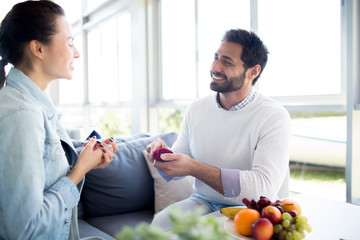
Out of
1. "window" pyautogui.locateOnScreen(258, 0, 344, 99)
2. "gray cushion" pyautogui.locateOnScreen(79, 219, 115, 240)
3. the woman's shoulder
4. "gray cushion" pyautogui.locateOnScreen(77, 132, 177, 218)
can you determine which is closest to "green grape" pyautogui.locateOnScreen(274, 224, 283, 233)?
the woman's shoulder

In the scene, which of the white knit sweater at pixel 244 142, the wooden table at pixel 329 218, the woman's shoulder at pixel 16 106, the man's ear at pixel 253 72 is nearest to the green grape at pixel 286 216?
the wooden table at pixel 329 218

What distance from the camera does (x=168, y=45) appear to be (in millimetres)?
4008

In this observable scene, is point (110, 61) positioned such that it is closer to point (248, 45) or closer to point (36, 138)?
point (248, 45)

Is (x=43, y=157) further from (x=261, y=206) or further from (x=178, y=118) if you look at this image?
(x=178, y=118)

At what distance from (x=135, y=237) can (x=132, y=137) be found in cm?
217

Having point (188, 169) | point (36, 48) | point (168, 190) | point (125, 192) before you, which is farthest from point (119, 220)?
point (36, 48)

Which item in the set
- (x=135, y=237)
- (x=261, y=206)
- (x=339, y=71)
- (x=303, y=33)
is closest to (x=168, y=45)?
(x=303, y=33)

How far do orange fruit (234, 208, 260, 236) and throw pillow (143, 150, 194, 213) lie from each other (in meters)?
1.24

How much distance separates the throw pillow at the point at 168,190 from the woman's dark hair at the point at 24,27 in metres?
1.15

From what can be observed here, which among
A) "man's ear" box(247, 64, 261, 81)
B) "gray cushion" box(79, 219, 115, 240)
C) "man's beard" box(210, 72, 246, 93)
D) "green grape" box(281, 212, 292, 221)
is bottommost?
"gray cushion" box(79, 219, 115, 240)

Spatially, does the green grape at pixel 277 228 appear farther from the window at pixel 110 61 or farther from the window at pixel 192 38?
the window at pixel 110 61

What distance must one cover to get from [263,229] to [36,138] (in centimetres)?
79

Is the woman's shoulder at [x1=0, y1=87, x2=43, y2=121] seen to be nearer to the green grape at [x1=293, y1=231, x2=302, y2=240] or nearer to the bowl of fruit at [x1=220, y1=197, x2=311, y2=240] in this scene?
the bowl of fruit at [x1=220, y1=197, x2=311, y2=240]

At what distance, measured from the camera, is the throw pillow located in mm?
2186
